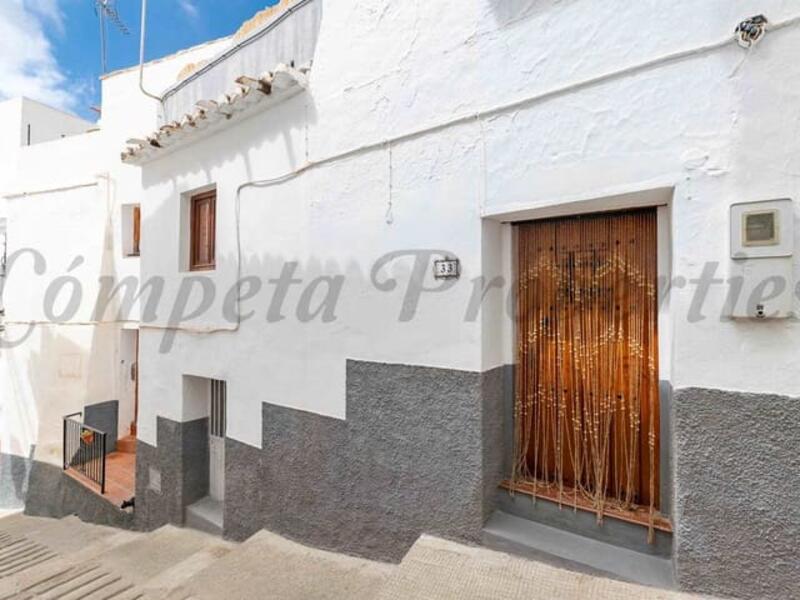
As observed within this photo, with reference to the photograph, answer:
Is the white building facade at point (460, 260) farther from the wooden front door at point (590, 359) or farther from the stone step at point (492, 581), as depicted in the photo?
the stone step at point (492, 581)

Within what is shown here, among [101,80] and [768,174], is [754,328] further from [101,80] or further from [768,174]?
[101,80]

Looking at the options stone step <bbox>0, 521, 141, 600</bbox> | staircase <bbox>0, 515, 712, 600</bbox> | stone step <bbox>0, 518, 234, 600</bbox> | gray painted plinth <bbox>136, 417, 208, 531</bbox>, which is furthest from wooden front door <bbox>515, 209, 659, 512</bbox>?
stone step <bbox>0, 521, 141, 600</bbox>

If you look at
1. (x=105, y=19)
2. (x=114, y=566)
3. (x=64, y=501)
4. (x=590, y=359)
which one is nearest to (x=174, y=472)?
(x=114, y=566)

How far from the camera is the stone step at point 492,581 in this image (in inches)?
111

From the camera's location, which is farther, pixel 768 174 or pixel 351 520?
pixel 351 520

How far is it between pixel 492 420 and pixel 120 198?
1109cm

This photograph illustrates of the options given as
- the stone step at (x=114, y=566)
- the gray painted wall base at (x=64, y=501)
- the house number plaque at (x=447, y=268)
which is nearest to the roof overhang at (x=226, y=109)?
the house number plaque at (x=447, y=268)

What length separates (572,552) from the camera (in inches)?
125

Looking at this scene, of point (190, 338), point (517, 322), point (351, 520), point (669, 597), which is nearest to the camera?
A: point (669, 597)

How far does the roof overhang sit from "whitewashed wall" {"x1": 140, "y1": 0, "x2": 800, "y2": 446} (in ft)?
0.68

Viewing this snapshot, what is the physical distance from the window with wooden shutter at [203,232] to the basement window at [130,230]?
4.87 m

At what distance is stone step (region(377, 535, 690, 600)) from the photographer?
9.26ft

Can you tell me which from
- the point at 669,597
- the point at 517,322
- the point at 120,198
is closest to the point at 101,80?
the point at 120,198

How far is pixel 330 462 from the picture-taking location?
4.46m
